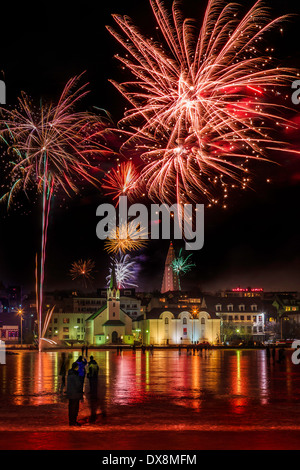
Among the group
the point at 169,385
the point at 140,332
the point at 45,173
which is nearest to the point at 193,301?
the point at 140,332

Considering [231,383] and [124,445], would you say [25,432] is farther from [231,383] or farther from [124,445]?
[231,383]

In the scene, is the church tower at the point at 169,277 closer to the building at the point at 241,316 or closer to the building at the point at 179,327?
the building at the point at 241,316

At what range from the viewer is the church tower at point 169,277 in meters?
167

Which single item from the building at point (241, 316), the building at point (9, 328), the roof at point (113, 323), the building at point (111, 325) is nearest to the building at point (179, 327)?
the building at point (111, 325)

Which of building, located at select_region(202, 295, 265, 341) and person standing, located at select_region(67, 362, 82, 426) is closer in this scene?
person standing, located at select_region(67, 362, 82, 426)

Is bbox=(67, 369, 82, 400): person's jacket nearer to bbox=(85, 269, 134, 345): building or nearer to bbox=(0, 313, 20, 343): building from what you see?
bbox=(85, 269, 134, 345): building

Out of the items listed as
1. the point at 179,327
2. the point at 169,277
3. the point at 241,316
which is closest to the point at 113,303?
the point at 179,327

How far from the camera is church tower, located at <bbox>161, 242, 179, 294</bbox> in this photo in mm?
166625

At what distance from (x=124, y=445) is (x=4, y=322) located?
344 feet

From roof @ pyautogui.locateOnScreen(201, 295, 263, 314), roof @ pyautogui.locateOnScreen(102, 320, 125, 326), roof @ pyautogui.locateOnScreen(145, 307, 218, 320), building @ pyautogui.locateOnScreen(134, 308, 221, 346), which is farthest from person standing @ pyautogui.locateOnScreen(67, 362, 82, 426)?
roof @ pyautogui.locateOnScreen(201, 295, 263, 314)

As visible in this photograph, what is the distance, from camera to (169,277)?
169 m

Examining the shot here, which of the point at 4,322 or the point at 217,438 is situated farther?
the point at 4,322

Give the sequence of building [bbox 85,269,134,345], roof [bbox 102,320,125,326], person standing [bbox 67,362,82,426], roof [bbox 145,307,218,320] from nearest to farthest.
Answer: person standing [bbox 67,362,82,426]
building [bbox 85,269,134,345]
roof [bbox 102,320,125,326]
roof [bbox 145,307,218,320]
